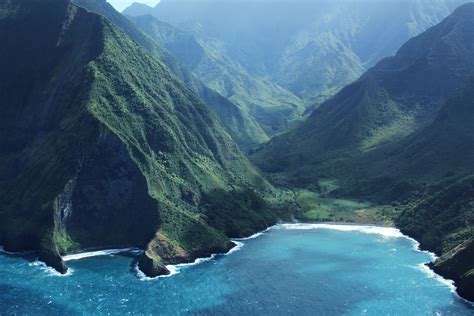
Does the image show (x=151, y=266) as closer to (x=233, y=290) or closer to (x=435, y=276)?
(x=233, y=290)

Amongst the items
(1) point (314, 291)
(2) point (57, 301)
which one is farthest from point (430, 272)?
(2) point (57, 301)

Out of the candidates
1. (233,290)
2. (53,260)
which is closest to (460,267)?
(233,290)

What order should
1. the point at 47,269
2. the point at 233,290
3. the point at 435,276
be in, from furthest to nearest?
1. the point at 47,269
2. the point at 435,276
3. the point at 233,290

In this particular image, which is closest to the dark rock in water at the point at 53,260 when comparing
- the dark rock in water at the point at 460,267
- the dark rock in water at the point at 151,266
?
the dark rock in water at the point at 151,266

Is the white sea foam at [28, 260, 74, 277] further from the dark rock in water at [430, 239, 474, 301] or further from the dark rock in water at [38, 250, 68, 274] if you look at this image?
the dark rock in water at [430, 239, 474, 301]

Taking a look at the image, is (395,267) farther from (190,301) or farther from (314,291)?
(190,301)
